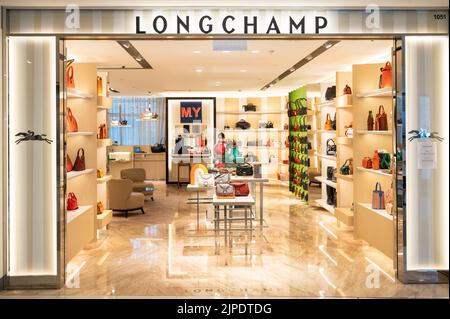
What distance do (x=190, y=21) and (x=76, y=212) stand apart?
9.26 ft

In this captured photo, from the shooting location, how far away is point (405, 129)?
4.97 metres

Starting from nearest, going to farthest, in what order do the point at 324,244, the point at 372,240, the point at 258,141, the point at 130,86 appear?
1. the point at 372,240
2. the point at 324,244
3. the point at 130,86
4. the point at 258,141

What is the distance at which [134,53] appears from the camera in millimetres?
7215

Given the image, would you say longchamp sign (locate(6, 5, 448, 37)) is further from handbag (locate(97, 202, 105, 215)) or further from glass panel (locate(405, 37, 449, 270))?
handbag (locate(97, 202, 105, 215))

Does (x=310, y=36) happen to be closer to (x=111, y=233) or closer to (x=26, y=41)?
(x=26, y=41)

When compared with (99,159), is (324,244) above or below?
below

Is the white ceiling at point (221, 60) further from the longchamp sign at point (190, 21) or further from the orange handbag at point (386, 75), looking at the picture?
the longchamp sign at point (190, 21)

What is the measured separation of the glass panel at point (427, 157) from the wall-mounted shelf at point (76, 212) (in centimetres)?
366

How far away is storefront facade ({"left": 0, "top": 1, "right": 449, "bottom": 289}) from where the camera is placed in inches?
189

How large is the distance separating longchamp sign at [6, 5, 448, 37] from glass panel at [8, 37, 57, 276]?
0.70 ft
